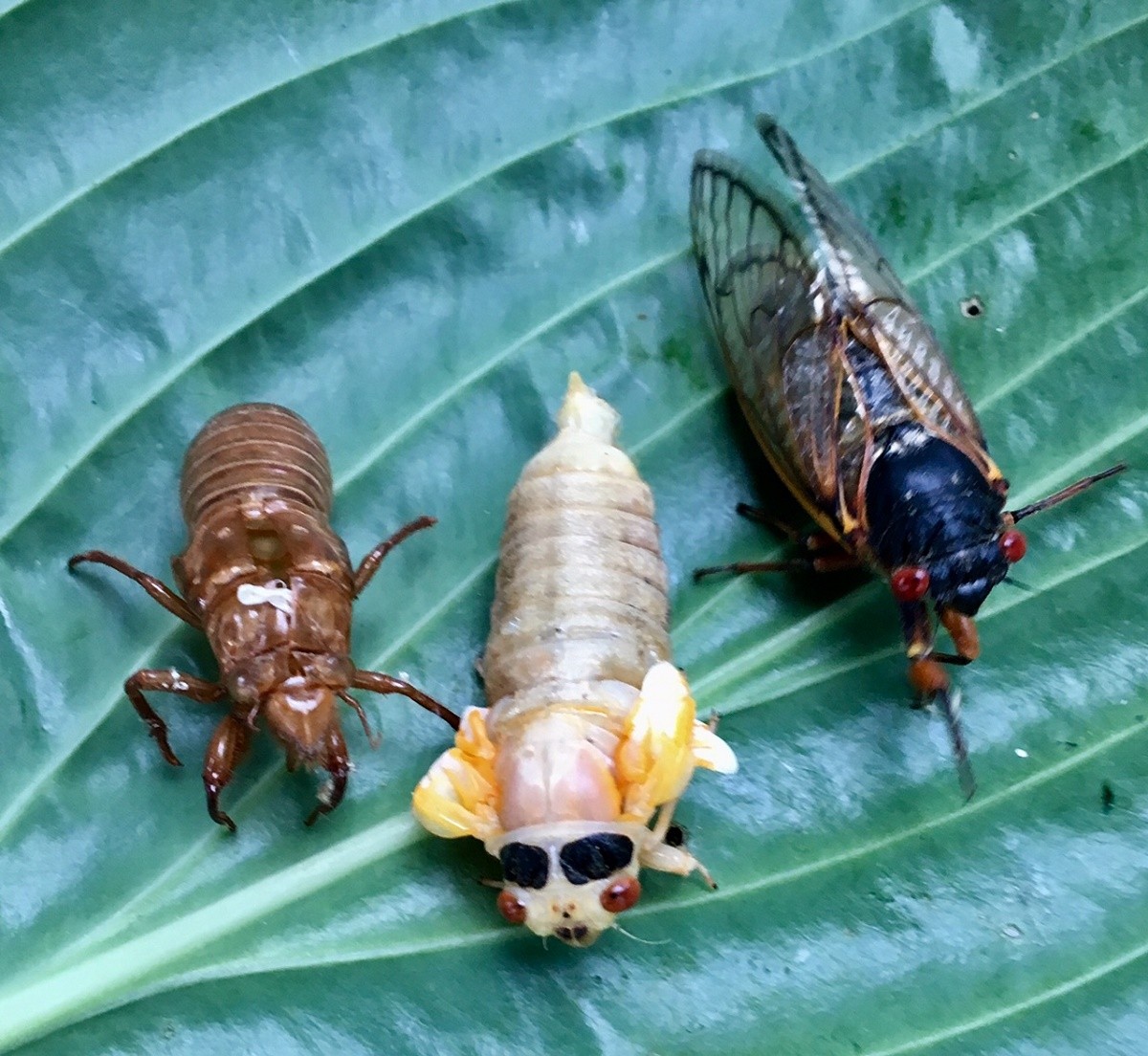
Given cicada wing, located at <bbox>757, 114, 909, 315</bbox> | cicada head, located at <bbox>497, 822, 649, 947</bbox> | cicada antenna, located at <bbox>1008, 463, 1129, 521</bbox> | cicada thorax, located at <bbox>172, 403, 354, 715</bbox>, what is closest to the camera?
cicada head, located at <bbox>497, 822, 649, 947</bbox>

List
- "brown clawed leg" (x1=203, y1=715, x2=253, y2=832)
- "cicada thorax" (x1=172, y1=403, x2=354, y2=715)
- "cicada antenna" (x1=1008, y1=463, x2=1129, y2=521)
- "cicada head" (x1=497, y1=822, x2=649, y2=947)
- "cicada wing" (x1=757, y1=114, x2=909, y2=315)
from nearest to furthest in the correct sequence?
"cicada head" (x1=497, y1=822, x2=649, y2=947) < "brown clawed leg" (x1=203, y1=715, x2=253, y2=832) < "cicada thorax" (x1=172, y1=403, x2=354, y2=715) < "cicada antenna" (x1=1008, y1=463, x2=1129, y2=521) < "cicada wing" (x1=757, y1=114, x2=909, y2=315)

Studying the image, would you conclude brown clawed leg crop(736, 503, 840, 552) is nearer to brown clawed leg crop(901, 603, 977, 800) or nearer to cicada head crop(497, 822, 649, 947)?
brown clawed leg crop(901, 603, 977, 800)

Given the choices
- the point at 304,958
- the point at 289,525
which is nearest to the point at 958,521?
the point at 289,525

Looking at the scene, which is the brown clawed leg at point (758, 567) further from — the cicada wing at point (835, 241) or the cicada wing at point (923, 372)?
the cicada wing at point (835, 241)

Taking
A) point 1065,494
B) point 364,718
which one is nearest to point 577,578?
point 364,718

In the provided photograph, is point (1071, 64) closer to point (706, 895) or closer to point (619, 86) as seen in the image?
point (619, 86)

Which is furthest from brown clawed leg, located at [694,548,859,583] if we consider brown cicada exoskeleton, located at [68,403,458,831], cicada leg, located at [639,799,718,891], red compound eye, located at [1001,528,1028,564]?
brown cicada exoskeleton, located at [68,403,458,831]

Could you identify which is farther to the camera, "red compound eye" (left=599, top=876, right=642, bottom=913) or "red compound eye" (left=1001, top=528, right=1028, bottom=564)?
"red compound eye" (left=1001, top=528, right=1028, bottom=564)
